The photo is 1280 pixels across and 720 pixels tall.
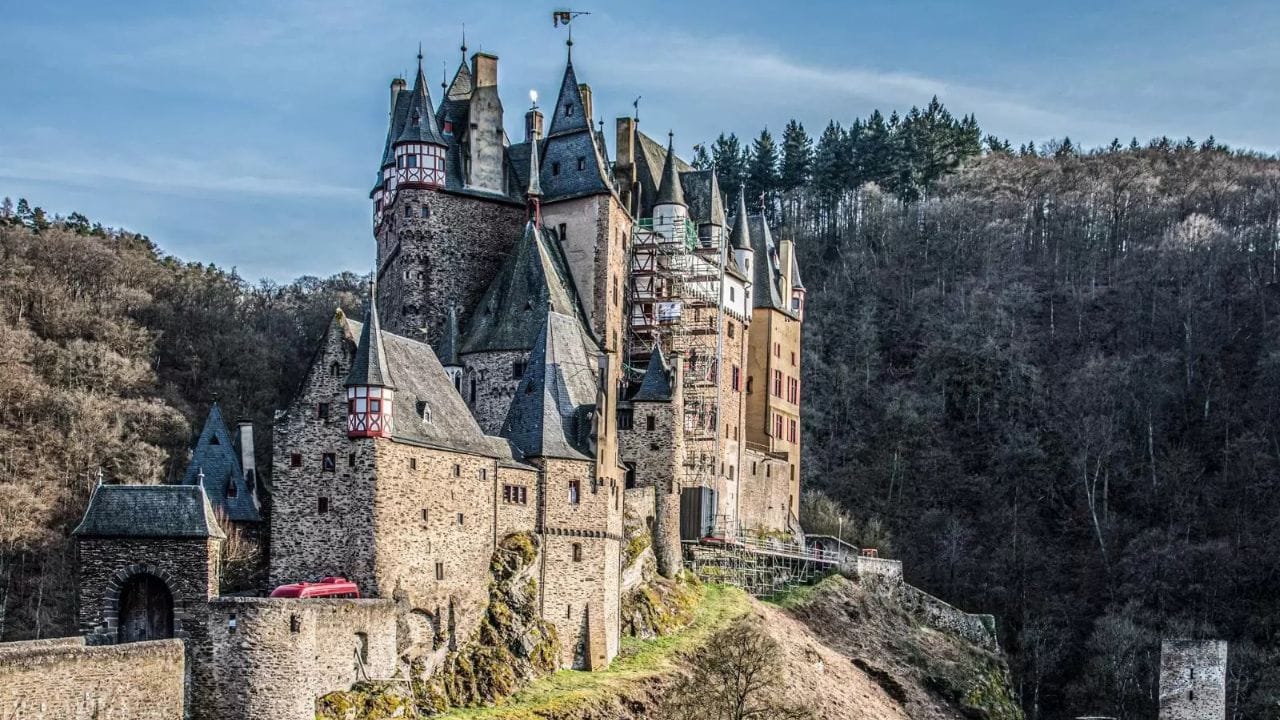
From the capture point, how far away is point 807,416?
103m

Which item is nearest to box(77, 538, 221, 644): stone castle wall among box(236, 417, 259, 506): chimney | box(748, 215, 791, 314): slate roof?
box(236, 417, 259, 506): chimney

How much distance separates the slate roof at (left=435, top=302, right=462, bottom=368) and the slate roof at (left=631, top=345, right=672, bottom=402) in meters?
6.86

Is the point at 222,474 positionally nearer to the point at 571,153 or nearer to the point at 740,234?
the point at 571,153

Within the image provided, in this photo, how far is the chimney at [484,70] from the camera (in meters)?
68.6

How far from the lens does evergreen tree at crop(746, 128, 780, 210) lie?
122625 mm

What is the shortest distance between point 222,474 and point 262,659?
39.5ft

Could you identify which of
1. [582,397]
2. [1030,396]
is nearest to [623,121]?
[582,397]

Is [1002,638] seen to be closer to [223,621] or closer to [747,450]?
[747,450]

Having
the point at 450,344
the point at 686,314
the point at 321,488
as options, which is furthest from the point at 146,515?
the point at 686,314

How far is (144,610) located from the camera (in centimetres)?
4222

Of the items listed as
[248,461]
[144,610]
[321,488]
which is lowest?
[144,610]

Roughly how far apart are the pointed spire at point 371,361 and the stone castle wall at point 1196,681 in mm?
38896

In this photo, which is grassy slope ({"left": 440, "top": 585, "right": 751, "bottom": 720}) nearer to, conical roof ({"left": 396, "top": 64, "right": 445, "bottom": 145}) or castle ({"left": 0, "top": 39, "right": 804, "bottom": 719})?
castle ({"left": 0, "top": 39, "right": 804, "bottom": 719})

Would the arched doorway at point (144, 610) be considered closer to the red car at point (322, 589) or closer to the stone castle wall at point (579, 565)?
the red car at point (322, 589)
